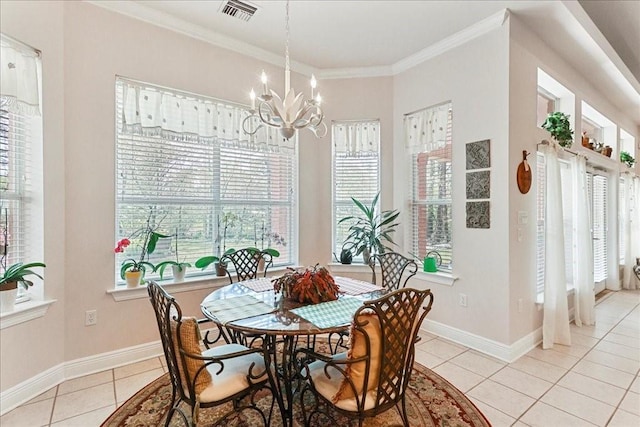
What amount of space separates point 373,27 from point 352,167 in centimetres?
162

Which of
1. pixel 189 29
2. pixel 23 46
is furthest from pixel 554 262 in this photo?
pixel 23 46

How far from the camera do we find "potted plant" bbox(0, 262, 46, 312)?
214cm

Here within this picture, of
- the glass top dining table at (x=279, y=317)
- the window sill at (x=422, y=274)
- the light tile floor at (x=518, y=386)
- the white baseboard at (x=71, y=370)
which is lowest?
the light tile floor at (x=518, y=386)

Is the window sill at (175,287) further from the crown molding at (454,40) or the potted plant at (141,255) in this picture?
the crown molding at (454,40)

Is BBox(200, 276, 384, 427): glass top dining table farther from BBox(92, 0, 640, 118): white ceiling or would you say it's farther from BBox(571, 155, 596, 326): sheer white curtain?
BBox(571, 155, 596, 326): sheer white curtain

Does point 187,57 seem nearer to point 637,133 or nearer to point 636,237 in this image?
point 636,237

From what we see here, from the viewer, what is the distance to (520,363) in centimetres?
287

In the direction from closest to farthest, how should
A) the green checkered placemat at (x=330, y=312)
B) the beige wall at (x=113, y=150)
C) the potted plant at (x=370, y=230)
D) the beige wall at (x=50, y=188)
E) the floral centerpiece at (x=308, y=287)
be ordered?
the green checkered placemat at (x=330, y=312), the floral centerpiece at (x=308, y=287), the beige wall at (x=50, y=188), the beige wall at (x=113, y=150), the potted plant at (x=370, y=230)

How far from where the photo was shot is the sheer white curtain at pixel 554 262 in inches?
127

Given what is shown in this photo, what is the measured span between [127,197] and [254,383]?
2.13m

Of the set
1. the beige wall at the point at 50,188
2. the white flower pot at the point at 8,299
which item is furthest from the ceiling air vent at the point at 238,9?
the white flower pot at the point at 8,299

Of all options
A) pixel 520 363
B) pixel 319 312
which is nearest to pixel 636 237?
pixel 520 363

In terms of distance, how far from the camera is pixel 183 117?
317cm

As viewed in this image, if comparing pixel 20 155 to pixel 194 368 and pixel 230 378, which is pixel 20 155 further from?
pixel 230 378
